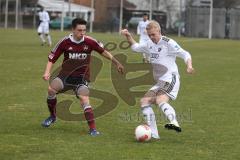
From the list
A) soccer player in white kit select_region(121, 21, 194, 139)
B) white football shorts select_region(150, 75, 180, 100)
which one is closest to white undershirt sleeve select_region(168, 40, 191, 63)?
soccer player in white kit select_region(121, 21, 194, 139)

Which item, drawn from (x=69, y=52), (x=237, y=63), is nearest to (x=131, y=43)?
(x=69, y=52)

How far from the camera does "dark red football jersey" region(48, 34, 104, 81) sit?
35.2 ft

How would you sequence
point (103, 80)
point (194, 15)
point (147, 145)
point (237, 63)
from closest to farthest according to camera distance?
point (147, 145), point (103, 80), point (237, 63), point (194, 15)

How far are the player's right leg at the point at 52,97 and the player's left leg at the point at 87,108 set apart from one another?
357mm

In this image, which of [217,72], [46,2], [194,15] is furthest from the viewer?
[46,2]

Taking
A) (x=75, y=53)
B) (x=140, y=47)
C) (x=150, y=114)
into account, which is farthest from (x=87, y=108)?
(x=140, y=47)

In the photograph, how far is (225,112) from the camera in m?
13.6

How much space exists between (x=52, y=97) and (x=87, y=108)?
0.84m

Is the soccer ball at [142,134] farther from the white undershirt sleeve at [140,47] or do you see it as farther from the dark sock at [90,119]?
the white undershirt sleeve at [140,47]

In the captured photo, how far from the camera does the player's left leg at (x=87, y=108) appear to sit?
10586 millimetres

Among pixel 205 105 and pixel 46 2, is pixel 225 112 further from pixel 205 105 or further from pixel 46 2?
pixel 46 2

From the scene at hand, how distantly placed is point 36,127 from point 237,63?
2007 centimetres

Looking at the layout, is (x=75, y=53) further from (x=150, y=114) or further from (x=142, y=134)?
(x=142, y=134)

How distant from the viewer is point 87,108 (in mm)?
10688
